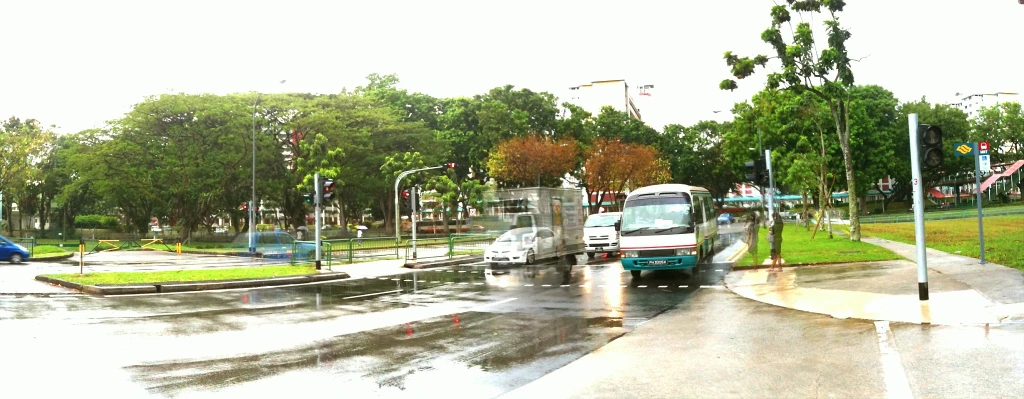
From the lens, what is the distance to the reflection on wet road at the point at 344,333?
294 inches

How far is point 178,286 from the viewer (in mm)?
18453

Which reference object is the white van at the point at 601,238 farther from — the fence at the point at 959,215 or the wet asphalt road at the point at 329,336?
the fence at the point at 959,215

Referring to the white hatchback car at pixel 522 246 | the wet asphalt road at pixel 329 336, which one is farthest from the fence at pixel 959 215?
the wet asphalt road at pixel 329 336

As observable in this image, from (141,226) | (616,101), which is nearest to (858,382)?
(141,226)

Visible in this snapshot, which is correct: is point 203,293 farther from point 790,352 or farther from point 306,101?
point 306,101

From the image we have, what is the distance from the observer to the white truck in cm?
2478

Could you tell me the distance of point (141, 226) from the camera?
67250 mm

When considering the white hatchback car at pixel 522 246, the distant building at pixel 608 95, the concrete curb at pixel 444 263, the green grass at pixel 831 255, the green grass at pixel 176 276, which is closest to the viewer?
the green grass at pixel 176 276

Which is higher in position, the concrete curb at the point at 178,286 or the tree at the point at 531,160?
the tree at the point at 531,160

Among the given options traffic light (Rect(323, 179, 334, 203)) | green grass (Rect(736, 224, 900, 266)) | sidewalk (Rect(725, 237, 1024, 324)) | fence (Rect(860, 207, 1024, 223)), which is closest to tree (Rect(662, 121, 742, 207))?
fence (Rect(860, 207, 1024, 223))

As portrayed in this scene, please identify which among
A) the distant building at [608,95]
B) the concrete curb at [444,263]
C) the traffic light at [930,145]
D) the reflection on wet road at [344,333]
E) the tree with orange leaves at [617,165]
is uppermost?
the distant building at [608,95]

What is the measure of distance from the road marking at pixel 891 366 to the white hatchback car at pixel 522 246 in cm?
1579

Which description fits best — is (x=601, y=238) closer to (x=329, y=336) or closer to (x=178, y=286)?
(x=178, y=286)

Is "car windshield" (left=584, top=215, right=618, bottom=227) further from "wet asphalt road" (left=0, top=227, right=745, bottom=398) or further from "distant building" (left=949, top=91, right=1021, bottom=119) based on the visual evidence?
"distant building" (left=949, top=91, right=1021, bottom=119)
